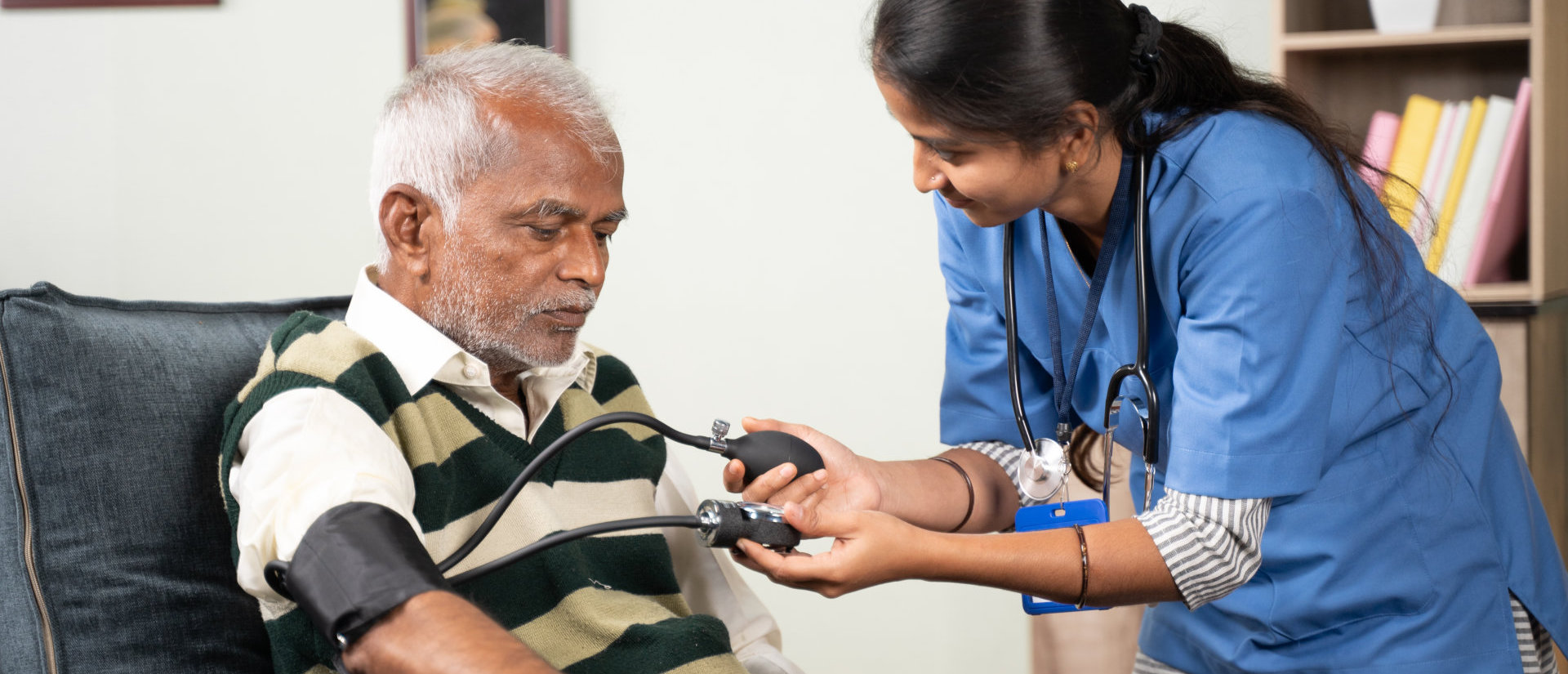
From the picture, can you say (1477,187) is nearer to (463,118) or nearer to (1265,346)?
(1265,346)

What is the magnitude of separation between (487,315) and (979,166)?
490 millimetres

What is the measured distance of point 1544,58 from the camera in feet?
5.57

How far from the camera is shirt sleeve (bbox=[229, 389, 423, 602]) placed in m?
0.89

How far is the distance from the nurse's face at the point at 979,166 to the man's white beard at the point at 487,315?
36cm

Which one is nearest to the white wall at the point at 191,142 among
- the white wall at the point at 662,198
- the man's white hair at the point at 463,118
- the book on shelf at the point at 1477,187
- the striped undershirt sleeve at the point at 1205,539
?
the white wall at the point at 662,198

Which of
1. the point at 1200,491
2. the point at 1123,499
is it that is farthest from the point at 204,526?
the point at 1123,499

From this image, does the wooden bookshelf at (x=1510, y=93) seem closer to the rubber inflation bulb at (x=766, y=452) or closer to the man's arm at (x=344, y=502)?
the rubber inflation bulb at (x=766, y=452)

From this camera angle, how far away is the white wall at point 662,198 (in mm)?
2223

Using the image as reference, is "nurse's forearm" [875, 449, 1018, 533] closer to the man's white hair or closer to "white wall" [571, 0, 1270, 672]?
the man's white hair

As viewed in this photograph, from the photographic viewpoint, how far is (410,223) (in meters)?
1.17

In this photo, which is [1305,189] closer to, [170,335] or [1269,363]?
[1269,363]

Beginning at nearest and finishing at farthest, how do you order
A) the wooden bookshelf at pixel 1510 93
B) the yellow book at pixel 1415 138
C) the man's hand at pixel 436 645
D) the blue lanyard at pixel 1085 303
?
the man's hand at pixel 436 645 < the blue lanyard at pixel 1085 303 < the wooden bookshelf at pixel 1510 93 < the yellow book at pixel 1415 138

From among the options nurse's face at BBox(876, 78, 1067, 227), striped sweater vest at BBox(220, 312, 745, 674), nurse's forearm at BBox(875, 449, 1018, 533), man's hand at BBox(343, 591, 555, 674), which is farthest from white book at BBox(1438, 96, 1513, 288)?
man's hand at BBox(343, 591, 555, 674)

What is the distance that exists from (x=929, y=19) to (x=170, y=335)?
0.80 metres
